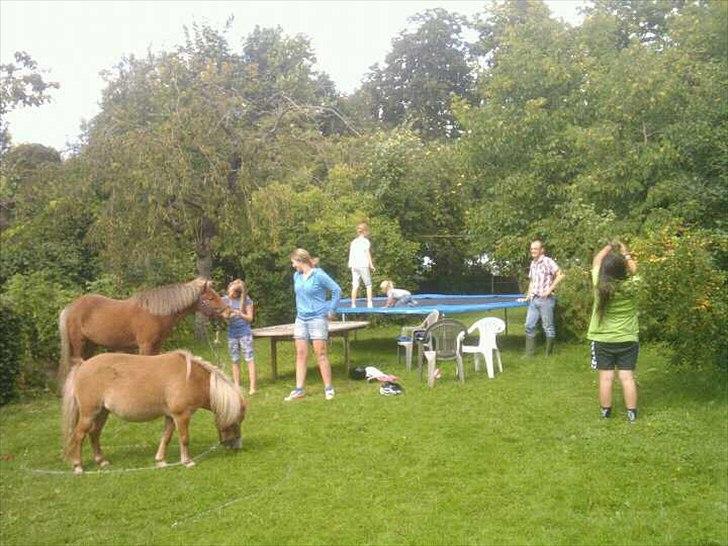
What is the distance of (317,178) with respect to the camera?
20156mm

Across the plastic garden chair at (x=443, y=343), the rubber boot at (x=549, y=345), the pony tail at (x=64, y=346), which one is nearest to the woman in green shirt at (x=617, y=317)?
the plastic garden chair at (x=443, y=343)

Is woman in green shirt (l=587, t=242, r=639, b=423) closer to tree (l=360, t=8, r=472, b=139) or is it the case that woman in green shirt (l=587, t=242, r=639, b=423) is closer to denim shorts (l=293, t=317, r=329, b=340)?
denim shorts (l=293, t=317, r=329, b=340)

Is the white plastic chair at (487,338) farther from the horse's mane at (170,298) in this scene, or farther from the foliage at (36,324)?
the foliage at (36,324)

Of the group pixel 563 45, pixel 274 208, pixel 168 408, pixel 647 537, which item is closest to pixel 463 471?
pixel 647 537

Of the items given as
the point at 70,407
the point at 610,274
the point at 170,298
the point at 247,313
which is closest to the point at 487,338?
the point at 247,313

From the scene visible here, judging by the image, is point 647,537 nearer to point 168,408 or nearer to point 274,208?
point 168,408

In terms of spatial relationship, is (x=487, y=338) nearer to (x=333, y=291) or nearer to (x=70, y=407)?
(x=333, y=291)

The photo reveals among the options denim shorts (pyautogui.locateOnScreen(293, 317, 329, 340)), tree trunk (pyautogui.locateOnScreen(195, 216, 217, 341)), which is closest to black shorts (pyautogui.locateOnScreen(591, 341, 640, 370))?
denim shorts (pyautogui.locateOnScreen(293, 317, 329, 340))

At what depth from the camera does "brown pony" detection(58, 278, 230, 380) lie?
28.5 feet

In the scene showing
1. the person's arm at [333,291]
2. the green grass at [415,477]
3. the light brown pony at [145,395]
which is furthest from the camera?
the person's arm at [333,291]

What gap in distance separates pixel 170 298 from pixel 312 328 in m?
1.78

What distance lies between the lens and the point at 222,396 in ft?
20.9

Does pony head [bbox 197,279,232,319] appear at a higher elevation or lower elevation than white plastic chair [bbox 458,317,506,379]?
higher

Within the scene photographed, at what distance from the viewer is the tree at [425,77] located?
3102cm
